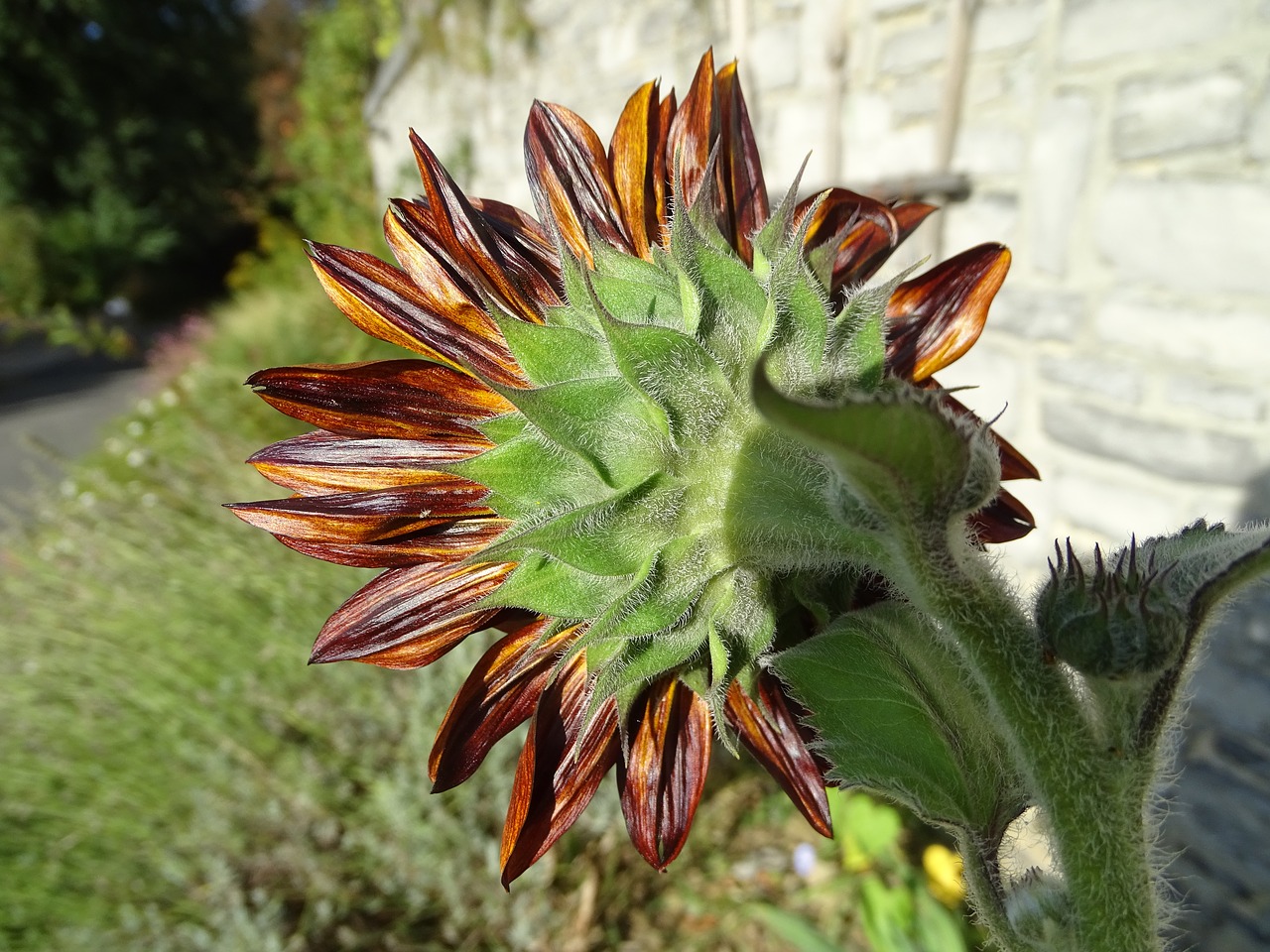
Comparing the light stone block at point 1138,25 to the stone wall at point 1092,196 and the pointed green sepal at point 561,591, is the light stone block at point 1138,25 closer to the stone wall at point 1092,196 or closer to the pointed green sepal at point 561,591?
the stone wall at point 1092,196

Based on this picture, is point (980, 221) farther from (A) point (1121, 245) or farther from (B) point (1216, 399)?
(B) point (1216, 399)

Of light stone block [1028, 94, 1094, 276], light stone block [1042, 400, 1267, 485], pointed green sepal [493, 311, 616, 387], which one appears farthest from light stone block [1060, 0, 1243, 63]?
pointed green sepal [493, 311, 616, 387]

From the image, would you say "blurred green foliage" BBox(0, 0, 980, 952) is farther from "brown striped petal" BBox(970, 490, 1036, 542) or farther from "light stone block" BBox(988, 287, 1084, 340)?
"brown striped petal" BBox(970, 490, 1036, 542)

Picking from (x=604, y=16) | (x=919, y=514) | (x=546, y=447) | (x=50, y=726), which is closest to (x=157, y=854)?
(x=50, y=726)

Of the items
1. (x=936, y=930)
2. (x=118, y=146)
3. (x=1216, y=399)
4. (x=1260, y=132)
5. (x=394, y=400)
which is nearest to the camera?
(x=394, y=400)

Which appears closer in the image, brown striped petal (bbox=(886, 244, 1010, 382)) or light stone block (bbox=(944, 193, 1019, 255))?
brown striped petal (bbox=(886, 244, 1010, 382))

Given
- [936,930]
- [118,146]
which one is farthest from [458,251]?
[118,146]
